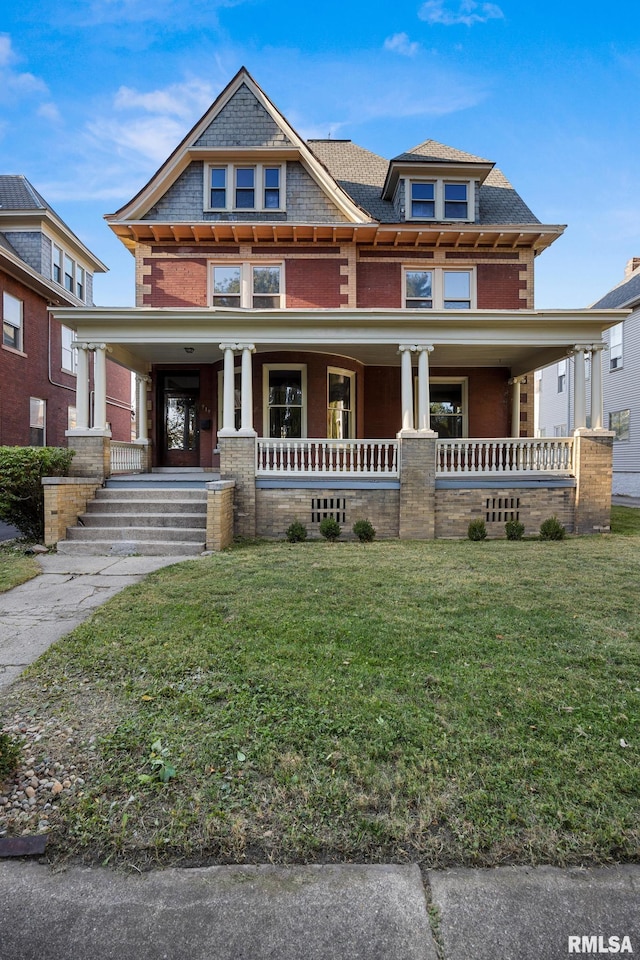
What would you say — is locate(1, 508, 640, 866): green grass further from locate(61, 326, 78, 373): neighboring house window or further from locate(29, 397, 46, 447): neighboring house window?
locate(61, 326, 78, 373): neighboring house window

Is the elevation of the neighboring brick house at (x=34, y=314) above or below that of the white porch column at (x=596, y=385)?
above

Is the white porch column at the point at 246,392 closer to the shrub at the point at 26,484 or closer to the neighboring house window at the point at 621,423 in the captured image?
the shrub at the point at 26,484

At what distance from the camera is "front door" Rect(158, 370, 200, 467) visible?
42.3ft

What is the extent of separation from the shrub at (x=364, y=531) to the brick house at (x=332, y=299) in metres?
1.52

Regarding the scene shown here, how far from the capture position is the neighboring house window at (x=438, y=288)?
1273 centimetres

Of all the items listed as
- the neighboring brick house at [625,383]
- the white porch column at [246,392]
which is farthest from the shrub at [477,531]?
the neighboring brick house at [625,383]

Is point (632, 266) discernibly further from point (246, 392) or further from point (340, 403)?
point (246, 392)

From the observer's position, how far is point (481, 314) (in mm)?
9609

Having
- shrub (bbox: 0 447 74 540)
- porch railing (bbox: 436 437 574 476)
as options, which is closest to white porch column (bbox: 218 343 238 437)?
shrub (bbox: 0 447 74 540)

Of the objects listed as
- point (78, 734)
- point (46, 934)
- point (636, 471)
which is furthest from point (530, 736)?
point (636, 471)

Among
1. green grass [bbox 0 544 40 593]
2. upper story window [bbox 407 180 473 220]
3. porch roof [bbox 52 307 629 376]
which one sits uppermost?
upper story window [bbox 407 180 473 220]

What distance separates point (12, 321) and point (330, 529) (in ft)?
47.0

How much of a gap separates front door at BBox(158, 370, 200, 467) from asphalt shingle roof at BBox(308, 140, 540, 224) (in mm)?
7078

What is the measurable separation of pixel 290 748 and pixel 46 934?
1.20 metres
